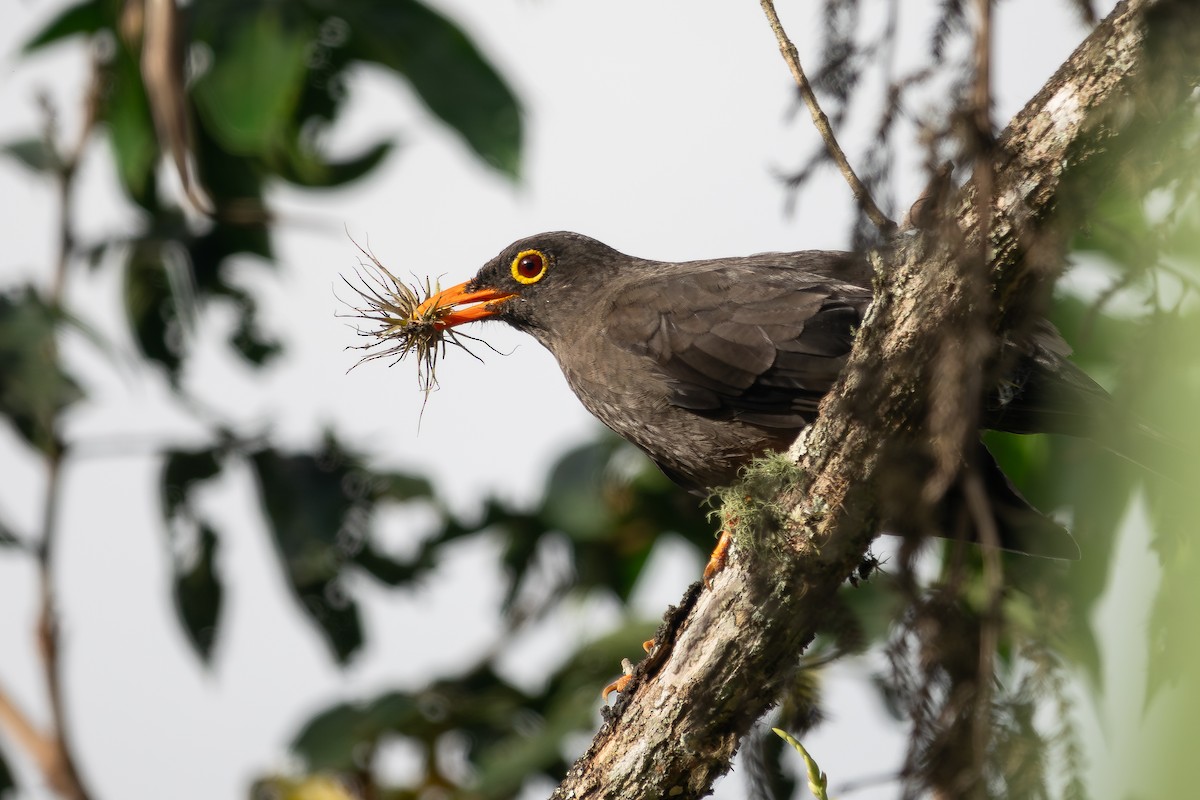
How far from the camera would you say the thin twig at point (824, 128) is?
7.18 ft

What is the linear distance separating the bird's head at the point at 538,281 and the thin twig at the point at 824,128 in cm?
289

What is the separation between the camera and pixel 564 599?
618 centimetres

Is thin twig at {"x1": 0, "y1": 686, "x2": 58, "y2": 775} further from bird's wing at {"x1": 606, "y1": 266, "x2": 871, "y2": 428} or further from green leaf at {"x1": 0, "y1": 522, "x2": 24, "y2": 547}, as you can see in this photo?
bird's wing at {"x1": 606, "y1": 266, "x2": 871, "y2": 428}

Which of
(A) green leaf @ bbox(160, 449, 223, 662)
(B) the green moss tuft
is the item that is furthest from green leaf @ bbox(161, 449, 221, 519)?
(B) the green moss tuft

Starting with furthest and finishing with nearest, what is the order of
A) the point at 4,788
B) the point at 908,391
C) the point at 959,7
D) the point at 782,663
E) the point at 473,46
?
the point at 4,788, the point at 473,46, the point at 782,663, the point at 908,391, the point at 959,7

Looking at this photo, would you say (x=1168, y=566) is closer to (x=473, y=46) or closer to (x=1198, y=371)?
(x=1198, y=371)

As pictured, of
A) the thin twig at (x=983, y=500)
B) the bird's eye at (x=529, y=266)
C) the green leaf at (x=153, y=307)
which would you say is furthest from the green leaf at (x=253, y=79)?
the thin twig at (x=983, y=500)

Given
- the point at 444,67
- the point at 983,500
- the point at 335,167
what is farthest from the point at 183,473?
the point at 983,500

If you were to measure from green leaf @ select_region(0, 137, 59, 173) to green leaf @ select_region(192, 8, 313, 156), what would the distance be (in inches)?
71.7

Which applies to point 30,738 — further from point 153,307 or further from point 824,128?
point 824,128

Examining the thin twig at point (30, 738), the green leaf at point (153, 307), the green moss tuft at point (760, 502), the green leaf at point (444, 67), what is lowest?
the thin twig at point (30, 738)

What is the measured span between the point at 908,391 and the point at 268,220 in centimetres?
360

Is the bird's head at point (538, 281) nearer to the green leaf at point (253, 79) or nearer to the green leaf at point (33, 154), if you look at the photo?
the green leaf at point (253, 79)

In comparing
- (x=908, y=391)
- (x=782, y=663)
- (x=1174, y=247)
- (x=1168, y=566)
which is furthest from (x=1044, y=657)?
(x=782, y=663)
